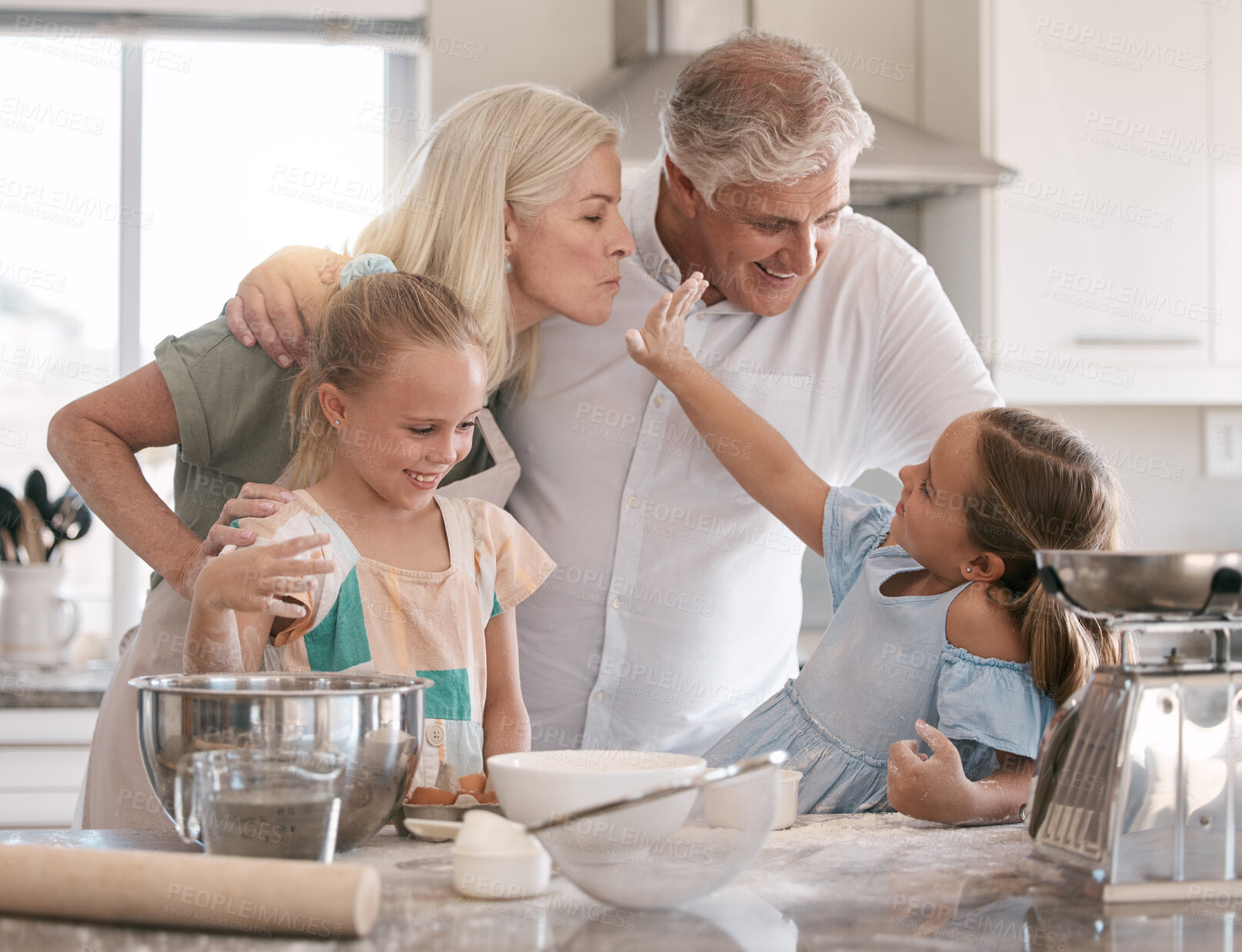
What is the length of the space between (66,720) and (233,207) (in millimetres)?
1248

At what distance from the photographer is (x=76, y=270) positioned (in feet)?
9.24

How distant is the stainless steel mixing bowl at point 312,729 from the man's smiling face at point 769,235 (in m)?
0.82

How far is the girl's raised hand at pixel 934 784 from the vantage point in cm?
99

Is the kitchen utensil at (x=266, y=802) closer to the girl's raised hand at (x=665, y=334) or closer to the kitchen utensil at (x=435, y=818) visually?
the kitchen utensil at (x=435, y=818)

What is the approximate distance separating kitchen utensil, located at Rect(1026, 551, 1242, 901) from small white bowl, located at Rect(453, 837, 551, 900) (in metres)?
0.37

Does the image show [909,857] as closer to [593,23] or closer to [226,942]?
[226,942]

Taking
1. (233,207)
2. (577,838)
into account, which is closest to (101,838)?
(577,838)

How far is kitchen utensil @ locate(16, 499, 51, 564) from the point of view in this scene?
8.30 feet

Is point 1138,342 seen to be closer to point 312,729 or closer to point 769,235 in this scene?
point 769,235

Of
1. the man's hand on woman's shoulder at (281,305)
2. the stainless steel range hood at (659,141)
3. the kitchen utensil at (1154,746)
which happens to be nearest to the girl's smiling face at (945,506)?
the kitchen utensil at (1154,746)

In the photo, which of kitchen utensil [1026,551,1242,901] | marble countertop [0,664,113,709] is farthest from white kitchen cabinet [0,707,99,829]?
kitchen utensil [1026,551,1242,901]

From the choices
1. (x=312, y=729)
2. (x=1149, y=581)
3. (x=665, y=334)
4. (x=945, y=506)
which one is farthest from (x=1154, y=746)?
(x=665, y=334)

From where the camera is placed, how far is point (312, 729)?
76 centimetres

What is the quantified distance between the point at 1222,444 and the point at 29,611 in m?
2.80
